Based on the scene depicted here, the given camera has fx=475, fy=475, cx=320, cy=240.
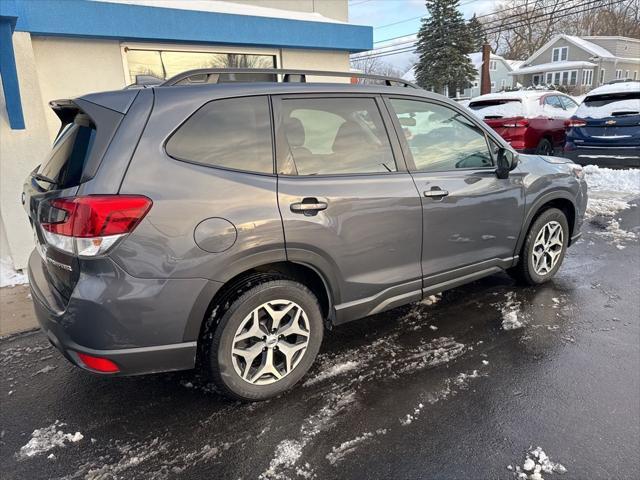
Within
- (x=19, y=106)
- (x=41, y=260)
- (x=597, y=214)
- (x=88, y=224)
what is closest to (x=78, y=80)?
(x=19, y=106)

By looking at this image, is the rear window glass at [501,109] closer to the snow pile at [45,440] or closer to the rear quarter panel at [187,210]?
the rear quarter panel at [187,210]

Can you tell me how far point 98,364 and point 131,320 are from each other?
306 mm

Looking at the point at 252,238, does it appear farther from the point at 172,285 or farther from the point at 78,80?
the point at 78,80

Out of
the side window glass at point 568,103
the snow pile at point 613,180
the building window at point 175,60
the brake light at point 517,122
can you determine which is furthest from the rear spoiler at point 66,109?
the side window glass at point 568,103

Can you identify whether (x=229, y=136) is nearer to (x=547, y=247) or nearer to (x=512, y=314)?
(x=512, y=314)

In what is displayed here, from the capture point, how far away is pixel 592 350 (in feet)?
11.2

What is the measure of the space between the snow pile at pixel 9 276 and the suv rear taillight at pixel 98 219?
342 cm

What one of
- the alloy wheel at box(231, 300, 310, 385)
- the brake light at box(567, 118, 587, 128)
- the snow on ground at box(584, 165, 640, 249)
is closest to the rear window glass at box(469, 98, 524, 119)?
the brake light at box(567, 118, 587, 128)

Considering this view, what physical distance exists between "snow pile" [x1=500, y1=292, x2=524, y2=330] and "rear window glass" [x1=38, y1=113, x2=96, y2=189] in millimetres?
3192

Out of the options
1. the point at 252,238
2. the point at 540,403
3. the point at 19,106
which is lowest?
the point at 540,403

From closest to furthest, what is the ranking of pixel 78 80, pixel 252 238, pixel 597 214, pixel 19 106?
pixel 252 238 < pixel 19 106 < pixel 78 80 < pixel 597 214

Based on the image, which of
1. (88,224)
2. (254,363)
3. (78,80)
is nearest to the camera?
(88,224)

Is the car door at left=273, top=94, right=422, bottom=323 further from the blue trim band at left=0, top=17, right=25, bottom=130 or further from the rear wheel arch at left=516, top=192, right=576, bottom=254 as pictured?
the blue trim band at left=0, top=17, right=25, bottom=130

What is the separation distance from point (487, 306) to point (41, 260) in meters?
3.43
